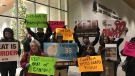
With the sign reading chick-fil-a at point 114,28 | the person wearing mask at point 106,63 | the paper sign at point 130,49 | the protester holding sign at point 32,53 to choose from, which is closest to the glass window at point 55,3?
the sign reading chick-fil-a at point 114,28

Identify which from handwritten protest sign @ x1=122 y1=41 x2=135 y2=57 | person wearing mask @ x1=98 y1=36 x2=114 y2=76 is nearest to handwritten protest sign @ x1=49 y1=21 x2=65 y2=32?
person wearing mask @ x1=98 y1=36 x2=114 y2=76

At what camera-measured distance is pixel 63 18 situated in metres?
15.6

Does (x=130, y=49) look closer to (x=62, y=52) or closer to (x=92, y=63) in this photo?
(x=92, y=63)

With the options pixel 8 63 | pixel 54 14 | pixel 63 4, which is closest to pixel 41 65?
pixel 8 63

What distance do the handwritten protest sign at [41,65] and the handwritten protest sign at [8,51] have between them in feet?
2.79

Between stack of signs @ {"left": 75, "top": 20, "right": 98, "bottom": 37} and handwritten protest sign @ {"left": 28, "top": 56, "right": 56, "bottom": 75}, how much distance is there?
5.75ft

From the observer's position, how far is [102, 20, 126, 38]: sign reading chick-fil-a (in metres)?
5.45

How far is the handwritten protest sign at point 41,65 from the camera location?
339 cm

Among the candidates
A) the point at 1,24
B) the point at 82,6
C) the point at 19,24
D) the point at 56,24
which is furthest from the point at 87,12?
the point at 56,24

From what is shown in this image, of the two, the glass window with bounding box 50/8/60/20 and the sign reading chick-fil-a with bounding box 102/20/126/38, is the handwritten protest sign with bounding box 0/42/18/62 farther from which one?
the glass window with bounding box 50/8/60/20

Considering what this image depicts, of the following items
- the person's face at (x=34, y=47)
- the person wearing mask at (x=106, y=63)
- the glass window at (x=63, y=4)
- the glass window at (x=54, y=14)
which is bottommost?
the person wearing mask at (x=106, y=63)

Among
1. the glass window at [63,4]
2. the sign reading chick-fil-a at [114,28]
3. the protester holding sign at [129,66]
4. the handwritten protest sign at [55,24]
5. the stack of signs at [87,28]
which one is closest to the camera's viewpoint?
the protester holding sign at [129,66]

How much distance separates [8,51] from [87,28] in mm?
2071

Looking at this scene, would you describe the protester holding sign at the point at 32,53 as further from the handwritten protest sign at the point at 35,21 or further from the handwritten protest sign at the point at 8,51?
the handwritten protest sign at the point at 35,21
